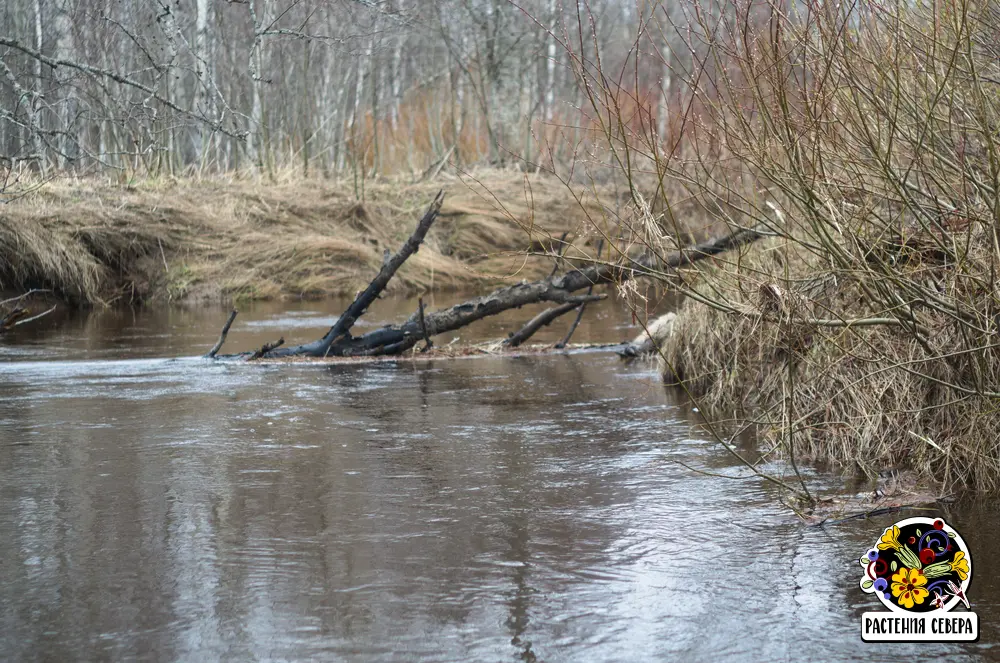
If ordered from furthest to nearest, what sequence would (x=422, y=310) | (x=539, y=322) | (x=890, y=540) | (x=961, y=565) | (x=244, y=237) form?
(x=244, y=237) → (x=539, y=322) → (x=422, y=310) → (x=890, y=540) → (x=961, y=565)

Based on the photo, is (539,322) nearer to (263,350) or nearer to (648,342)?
(648,342)

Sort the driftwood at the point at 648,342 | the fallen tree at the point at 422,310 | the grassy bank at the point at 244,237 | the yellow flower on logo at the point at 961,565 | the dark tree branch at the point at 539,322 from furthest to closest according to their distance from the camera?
the grassy bank at the point at 244,237 < the dark tree branch at the point at 539,322 < the driftwood at the point at 648,342 < the fallen tree at the point at 422,310 < the yellow flower on logo at the point at 961,565

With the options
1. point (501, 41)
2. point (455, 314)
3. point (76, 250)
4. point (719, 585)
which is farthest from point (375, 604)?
point (501, 41)

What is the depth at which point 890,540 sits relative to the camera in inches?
186

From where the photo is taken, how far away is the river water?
4.17 meters

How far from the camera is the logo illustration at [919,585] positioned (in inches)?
165

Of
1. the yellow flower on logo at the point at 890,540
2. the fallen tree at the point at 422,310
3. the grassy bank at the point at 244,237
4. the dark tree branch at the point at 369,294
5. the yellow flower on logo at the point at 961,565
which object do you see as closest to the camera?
the yellow flower on logo at the point at 961,565

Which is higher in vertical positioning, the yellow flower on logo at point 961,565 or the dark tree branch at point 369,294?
the dark tree branch at point 369,294

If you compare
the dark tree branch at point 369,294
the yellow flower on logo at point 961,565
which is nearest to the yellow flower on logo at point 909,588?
the yellow flower on logo at point 961,565

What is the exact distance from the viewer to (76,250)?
19031mm

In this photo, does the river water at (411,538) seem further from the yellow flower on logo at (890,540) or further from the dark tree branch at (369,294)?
the dark tree branch at (369,294)

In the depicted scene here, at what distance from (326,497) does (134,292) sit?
15.4 meters

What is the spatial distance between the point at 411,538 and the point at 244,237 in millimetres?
16744

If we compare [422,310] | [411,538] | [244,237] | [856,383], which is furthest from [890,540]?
[244,237]
